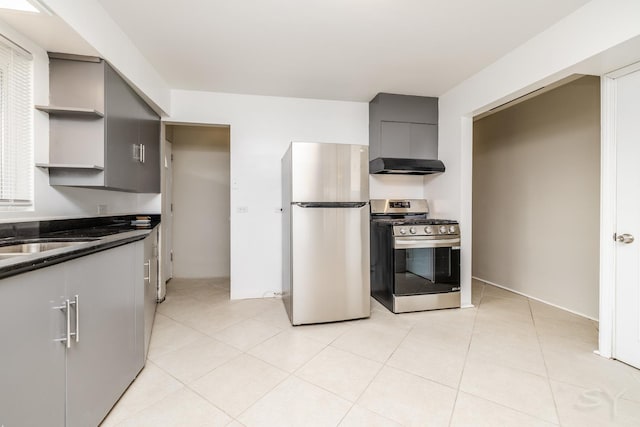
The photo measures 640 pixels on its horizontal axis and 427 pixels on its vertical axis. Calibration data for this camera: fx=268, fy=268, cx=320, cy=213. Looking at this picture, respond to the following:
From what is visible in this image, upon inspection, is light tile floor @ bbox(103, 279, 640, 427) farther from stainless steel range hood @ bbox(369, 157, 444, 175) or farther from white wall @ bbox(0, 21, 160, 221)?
stainless steel range hood @ bbox(369, 157, 444, 175)

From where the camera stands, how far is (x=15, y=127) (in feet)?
5.23

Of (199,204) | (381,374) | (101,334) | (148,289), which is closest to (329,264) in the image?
(381,374)

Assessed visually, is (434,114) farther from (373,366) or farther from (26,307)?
(26,307)

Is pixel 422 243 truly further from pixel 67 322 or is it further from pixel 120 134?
pixel 120 134

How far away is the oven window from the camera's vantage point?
281 centimetres

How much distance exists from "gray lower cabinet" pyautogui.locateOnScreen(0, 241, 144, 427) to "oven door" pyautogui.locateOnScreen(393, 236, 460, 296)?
2.27m

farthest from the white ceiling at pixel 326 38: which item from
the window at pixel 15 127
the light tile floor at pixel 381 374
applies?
the light tile floor at pixel 381 374

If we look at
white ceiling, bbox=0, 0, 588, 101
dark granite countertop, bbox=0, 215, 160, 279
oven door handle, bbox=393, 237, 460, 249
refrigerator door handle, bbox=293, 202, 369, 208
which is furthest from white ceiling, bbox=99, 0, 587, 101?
oven door handle, bbox=393, 237, 460, 249

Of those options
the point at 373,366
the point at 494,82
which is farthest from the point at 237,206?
the point at 494,82

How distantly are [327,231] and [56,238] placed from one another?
1837 mm

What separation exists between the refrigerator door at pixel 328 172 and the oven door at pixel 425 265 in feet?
2.41

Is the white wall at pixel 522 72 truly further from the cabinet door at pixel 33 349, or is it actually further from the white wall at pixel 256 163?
the cabinet door at pixel 33 349

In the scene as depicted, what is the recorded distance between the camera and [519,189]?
133 inches

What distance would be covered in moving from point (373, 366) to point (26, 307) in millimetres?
1810
